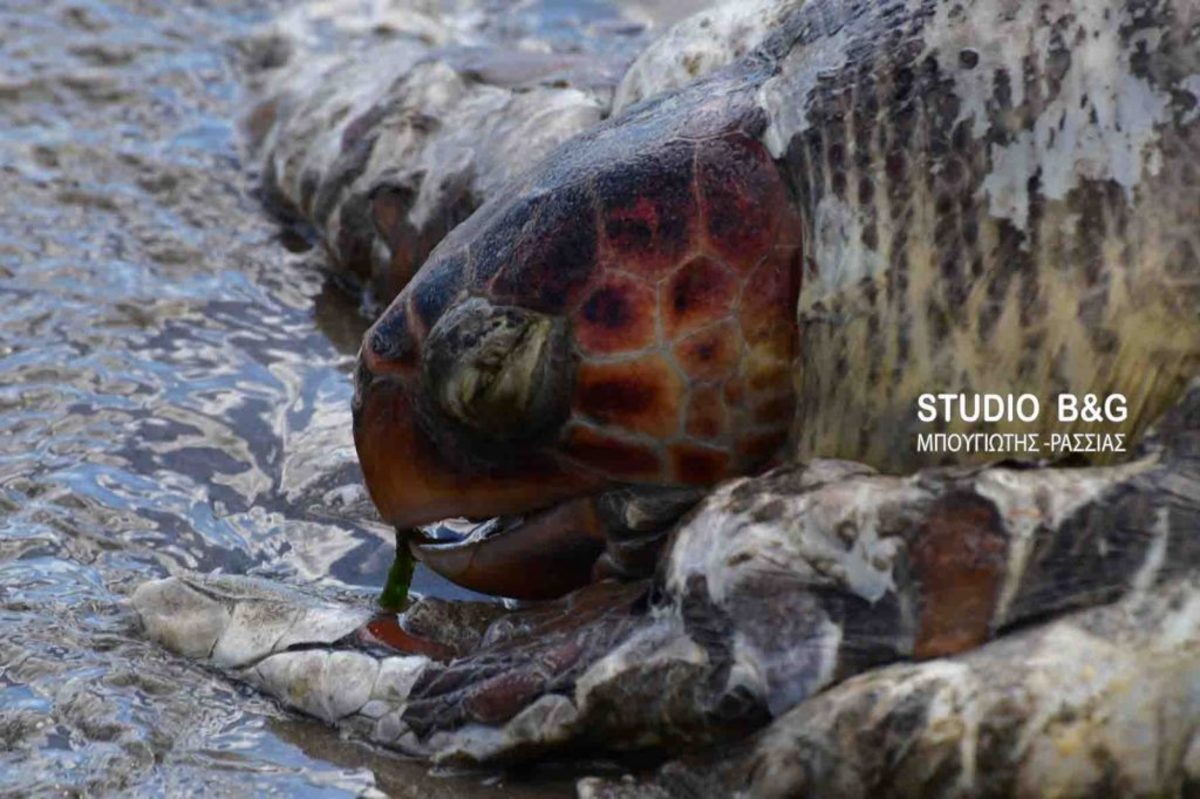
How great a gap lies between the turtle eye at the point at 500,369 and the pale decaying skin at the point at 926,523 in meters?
0.31

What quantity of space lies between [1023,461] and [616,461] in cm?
59

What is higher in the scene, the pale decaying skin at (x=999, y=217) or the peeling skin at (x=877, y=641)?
the pale decaying skin at (x=999, y=217)

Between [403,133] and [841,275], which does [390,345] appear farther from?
[403,133]

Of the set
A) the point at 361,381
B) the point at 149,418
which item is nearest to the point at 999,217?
the point at 361,381

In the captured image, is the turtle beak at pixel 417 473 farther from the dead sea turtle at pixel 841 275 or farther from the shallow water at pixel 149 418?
the shallow water at pixel 149 418

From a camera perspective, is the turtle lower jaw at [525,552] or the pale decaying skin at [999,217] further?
the turtle lower jaw at [525,552]

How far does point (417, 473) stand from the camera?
305 centimetres

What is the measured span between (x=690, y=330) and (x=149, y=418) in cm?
168

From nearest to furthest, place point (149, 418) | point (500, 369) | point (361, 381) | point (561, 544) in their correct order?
point (500, 369) → point (561, 544) → point (361, 381) → point (149, 418)

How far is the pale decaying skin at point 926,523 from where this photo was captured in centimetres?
241

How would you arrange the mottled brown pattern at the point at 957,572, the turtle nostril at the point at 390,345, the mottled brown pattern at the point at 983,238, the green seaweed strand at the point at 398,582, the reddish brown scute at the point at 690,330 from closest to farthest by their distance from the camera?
1. the mottled brown pattern at the point at 957,572
2. the mottled brown pattern at the point at 983,238
3. the reddish brown scute at the point at 690,330
4. the turtle nostril at the point at 390,345
5. the green seaweed strand at the point at 398,582

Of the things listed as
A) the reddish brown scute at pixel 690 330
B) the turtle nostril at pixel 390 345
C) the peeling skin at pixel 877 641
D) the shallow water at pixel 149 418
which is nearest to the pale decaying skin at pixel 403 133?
the shallow water at pixel 149 418

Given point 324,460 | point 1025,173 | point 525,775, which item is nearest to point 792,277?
point 1025,173

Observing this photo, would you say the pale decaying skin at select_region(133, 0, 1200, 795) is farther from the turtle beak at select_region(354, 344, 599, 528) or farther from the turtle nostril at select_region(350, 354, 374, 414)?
the turtle nostril at select_region(350, 354, 374, 414)
